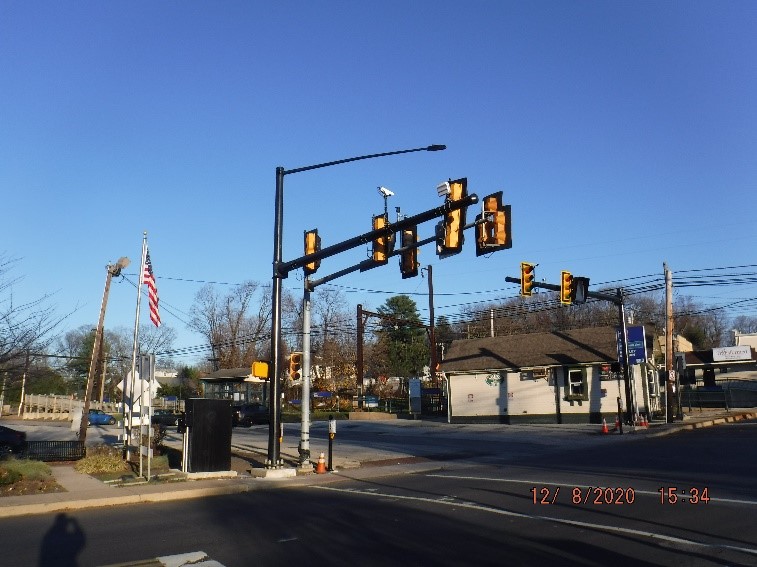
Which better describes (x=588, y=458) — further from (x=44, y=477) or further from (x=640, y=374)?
(x=640, y=374)

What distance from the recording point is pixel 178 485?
15648mm

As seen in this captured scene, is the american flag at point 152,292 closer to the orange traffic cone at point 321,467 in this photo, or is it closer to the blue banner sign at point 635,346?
the orange traffic cone at point 321,467

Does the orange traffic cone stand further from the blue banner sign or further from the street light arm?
the blue banner sign

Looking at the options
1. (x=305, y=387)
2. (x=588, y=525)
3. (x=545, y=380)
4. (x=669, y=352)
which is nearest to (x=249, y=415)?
(x=545, y=380)

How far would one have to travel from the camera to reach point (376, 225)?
1653 cm

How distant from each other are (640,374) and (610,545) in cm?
3143

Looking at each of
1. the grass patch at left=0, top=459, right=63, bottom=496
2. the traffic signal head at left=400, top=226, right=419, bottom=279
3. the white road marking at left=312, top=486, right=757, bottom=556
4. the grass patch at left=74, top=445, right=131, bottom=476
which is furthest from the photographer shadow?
the traffic signal head at left=400, top=226, right=419, bottom=279

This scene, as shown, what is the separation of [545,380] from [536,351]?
209 cm

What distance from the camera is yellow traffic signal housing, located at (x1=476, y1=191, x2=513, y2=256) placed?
13906mm

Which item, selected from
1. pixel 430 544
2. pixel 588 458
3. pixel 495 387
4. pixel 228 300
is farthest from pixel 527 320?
pixel 430 544

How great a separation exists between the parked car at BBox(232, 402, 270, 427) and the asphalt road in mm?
29806

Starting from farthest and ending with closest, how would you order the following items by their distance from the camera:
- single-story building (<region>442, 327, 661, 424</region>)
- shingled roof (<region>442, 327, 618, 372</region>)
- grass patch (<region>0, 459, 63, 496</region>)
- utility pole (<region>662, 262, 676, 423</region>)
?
shingled roof (<region>442, 327, 618, 372</region>) → single-story building (<region>442, 327, 661, 424</region>) → utility pole (<region>662, 262, 676, 423</region>) → grass patch (<region>0, 459, 63, 496</region>)

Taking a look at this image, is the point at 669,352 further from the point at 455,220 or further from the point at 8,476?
the point at 8,476

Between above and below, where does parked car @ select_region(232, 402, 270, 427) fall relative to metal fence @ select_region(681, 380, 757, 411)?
below
